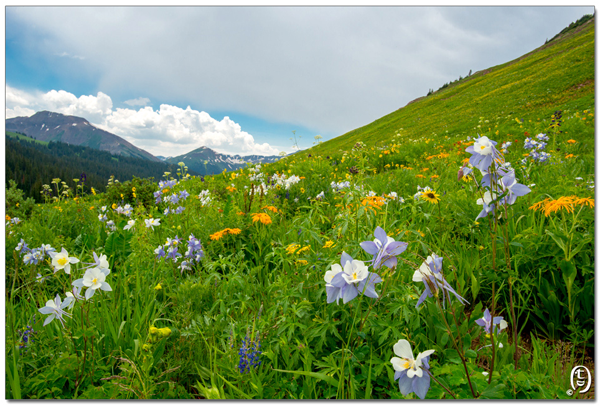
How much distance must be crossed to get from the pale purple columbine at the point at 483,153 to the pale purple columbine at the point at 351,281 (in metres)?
0.65

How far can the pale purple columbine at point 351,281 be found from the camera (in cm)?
98

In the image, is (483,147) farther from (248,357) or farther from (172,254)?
(172,254)

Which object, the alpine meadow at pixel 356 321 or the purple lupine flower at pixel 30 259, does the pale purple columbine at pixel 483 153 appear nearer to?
the alpine meadow at pixel 356 321

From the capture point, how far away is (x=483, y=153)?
112 centimetres

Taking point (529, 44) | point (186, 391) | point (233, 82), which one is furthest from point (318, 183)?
point (186, 391)

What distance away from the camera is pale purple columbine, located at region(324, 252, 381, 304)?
3.23 ft

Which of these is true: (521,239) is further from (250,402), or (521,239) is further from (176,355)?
(176,355)

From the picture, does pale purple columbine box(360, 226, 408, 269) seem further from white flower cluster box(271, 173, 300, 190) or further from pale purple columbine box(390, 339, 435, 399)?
white flower cluster box(271, 173, 300, 190)

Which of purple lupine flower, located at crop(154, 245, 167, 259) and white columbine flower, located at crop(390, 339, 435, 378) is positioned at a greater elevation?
purple lupine flower, located at crop(154, 245, 167, 259)

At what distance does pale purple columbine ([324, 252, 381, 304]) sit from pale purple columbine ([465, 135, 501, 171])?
0.65m

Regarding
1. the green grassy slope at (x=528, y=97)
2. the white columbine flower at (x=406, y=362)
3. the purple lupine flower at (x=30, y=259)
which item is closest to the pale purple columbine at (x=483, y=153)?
the white columbine flower at (x=406, y=362)

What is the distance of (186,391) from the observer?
4.57 ft

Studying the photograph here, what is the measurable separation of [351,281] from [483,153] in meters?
0.74

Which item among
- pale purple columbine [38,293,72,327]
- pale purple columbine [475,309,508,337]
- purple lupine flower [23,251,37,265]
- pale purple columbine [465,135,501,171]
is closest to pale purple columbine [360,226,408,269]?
pale purple columbine [465,135,501,171]
